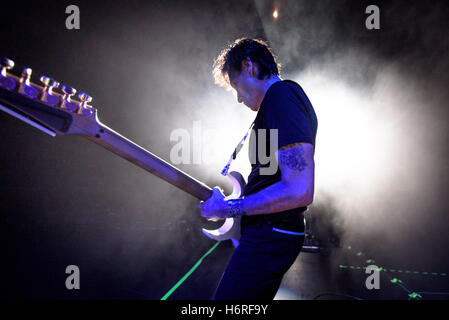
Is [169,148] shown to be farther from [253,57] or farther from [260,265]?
[260,265]

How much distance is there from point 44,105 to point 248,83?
107 centimetres

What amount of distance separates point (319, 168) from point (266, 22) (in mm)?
3388

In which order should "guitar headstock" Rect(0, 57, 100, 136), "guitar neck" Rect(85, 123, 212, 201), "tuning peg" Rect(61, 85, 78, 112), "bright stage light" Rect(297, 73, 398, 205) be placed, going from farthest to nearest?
1. "bright stage light" Rect(297, 73, 398, 205)
2. "guitar neck" Rect(85, 123, 212, 201)
3. "tuning peg" Rect(61, 85, 78, 112)
4. "guitar headstock" Rect(0, 57, 100, 136)

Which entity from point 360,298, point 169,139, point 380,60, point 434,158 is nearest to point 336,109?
point 380,60

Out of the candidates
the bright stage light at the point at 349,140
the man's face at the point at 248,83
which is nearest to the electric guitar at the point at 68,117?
the man's face at the point at 248,83

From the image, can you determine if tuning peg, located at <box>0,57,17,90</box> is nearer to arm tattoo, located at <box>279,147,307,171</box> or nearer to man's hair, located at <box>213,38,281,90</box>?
man's hair, located at <box>213,38,281,90</box>

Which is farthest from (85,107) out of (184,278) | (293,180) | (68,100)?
(184,278)

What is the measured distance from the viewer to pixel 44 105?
124 centimetres

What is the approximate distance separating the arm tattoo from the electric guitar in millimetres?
565

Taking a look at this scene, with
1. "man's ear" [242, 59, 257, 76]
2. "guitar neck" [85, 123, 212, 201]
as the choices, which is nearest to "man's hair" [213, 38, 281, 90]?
"man's ear" [242, 59, 257, 76]

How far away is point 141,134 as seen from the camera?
6.67 meters

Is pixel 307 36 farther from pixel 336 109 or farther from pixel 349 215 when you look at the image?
pixel 349 215

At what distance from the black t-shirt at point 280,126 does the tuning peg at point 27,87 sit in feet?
3.63

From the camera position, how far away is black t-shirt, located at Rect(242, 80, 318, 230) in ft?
3.14
